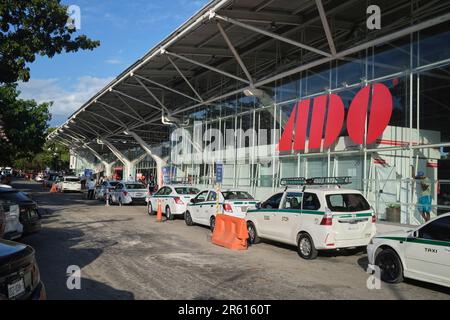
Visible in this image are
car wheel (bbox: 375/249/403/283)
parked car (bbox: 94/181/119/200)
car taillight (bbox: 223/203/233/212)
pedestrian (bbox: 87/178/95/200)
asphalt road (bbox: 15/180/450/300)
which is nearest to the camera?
asphalt road (bbox: 15/180/450/300)

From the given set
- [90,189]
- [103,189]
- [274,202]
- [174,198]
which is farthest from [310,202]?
[90,189]

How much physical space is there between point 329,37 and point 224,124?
12032 mm

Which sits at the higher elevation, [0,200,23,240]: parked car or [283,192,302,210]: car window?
[283,192,302,210]: car window

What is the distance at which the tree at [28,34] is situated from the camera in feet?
57.1

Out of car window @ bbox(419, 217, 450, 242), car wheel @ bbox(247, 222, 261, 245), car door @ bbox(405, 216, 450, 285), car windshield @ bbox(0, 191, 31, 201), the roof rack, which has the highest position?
the roof rack

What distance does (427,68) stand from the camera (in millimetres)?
14141

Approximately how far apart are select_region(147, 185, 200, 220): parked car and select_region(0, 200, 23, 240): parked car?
8520 millimetres

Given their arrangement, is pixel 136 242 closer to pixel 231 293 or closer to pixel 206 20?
pixel 231 293

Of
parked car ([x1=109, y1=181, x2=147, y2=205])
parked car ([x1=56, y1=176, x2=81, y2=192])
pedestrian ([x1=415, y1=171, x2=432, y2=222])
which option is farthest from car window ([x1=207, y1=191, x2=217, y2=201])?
parked car ([x1=56, y1=176, x2=81, y2=192])

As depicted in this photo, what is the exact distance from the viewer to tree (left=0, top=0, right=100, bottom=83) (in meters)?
17.4

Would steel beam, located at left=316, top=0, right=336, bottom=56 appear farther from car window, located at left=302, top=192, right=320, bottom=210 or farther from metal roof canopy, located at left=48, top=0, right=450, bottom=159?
car window, located at left=302, top=192, right=320, bottom=210

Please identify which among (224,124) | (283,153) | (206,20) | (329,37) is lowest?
(283,153)

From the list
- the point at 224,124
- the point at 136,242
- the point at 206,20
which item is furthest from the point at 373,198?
the point at 224,124

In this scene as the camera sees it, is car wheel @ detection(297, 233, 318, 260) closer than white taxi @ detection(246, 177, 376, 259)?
No
